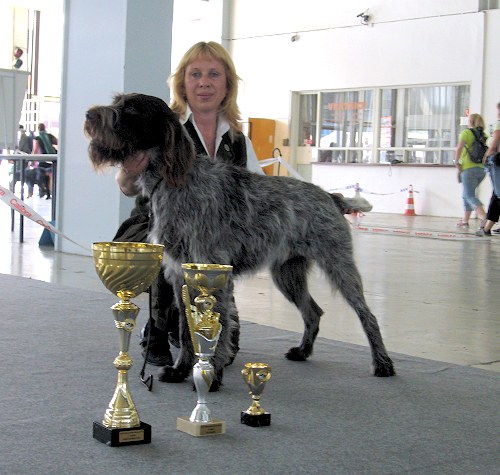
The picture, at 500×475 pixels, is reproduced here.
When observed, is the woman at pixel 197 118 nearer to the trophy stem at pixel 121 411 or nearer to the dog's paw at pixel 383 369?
the dog's paw at pixel 383 369

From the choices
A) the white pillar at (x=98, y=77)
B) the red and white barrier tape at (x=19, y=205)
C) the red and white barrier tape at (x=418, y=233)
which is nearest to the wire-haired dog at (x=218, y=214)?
the red and white barrier tape at (x=19, y=205)

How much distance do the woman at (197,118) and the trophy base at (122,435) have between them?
1031mm

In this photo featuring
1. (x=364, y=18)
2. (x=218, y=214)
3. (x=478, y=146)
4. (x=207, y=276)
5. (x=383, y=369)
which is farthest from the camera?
(x=364, y=18)

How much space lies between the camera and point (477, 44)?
1502 cm

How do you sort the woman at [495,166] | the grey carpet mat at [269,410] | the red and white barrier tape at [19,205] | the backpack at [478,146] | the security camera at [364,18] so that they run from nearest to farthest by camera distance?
the grey carpet mat at [269,410] < the red and white barrier tape at [19,205] < the woman at [495,166] < the backpack at [478,146] < the security camera at [364,18]

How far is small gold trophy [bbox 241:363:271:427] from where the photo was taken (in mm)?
2359

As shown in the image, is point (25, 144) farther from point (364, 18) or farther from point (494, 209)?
point (494, 209)

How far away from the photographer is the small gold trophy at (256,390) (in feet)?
7.74

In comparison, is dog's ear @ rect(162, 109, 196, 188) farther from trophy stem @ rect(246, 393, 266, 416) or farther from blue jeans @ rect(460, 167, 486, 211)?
blue jeans @ rect(460, 167, 486, 211)

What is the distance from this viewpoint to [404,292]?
552 cm

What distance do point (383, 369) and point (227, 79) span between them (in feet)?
4.27

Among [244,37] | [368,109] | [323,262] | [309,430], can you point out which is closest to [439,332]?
[323,262]

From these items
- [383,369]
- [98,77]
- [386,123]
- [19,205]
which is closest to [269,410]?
[383,369]

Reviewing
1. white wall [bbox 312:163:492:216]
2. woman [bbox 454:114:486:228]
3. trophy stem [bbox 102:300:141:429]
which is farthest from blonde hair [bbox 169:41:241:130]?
white wall [bbox 312:163:492:216]
